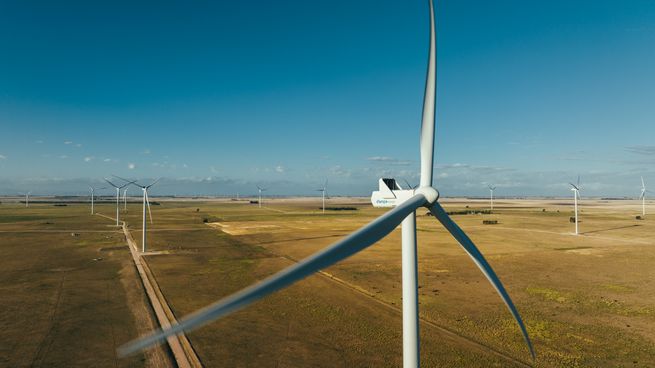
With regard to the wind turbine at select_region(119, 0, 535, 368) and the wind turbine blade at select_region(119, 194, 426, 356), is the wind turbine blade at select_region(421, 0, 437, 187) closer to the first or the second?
the wind turbine at select_region(119, 0, 535, 368)

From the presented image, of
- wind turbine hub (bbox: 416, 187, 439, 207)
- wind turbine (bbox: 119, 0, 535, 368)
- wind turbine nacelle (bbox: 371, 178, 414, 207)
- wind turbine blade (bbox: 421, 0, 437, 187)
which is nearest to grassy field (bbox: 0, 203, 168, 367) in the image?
wind turbine (bbox: 119, 0, 535, 368)

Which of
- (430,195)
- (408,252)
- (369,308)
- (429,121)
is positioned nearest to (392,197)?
(429,121)

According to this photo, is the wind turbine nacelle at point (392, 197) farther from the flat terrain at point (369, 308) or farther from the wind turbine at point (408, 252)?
the flat terrain at point (369, 308)

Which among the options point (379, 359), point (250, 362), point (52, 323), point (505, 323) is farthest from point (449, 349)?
point (52, 323)

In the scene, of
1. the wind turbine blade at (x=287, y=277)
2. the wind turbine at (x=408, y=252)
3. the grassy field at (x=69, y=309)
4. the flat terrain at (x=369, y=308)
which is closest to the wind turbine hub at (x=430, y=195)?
the wind turbine at (x=408, y=252)

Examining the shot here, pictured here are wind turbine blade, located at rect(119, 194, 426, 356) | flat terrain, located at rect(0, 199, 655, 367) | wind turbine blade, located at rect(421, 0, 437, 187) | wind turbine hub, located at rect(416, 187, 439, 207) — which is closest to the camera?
wind turbine blade, located at rect(119, 194, 426, 356)

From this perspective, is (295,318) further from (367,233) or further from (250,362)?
(367,233)

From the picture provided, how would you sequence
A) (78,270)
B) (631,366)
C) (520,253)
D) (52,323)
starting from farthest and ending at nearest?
(520,253) → (78,270) → (52,323) → (631,366)
